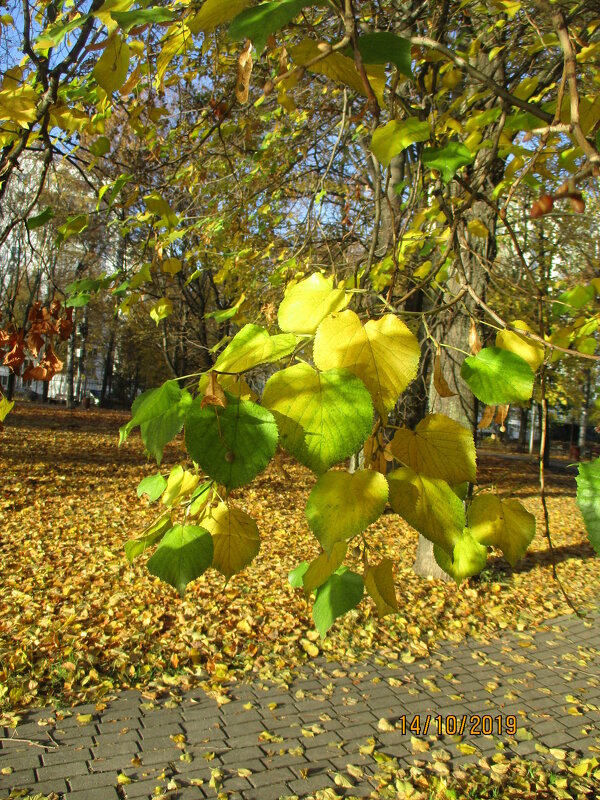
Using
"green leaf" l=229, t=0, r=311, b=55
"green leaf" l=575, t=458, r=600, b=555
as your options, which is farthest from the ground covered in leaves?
"green leaf" l=229, t=0, r=311, b=55

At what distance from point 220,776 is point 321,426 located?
10.8 feet

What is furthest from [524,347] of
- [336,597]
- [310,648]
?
[310,648]

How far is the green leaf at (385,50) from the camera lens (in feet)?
2.70

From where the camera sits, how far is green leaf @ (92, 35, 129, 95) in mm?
1211

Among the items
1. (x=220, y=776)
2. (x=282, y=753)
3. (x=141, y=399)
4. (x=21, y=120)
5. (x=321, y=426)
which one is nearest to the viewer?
(x=321, y=426)

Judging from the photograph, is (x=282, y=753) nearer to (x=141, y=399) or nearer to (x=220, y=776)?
(x=220, y=776)

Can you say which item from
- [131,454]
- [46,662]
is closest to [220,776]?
[46,662]

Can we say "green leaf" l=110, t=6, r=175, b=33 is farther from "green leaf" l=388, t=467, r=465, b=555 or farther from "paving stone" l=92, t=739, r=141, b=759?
"paving stone" l=92, t=739, r=141, b=759

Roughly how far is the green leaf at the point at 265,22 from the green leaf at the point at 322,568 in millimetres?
722

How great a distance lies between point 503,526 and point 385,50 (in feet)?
2.45

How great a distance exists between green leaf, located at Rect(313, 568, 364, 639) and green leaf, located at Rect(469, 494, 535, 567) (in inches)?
8.7

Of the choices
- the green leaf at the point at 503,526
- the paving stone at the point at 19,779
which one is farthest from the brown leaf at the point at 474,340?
the paving stone at the point at 19,779

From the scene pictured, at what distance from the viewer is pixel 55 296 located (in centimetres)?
232

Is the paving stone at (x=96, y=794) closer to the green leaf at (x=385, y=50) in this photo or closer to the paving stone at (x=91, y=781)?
the paving stone at (x=91, y=781)
